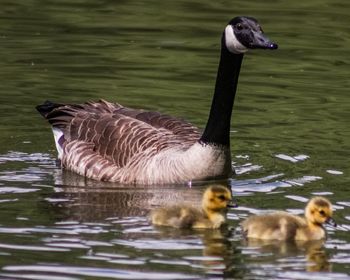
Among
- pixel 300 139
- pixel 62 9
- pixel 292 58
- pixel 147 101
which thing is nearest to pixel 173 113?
pixel 147 101

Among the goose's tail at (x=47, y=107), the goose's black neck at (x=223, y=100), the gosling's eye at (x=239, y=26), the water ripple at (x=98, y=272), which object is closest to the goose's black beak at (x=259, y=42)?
the gosling's eye at (x=239, y=26)

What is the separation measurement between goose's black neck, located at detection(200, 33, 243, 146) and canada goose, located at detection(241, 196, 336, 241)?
8.55ft

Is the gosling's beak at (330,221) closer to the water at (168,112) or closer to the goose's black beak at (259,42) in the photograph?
the water at (168,112)

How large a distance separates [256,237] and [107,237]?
1283 millimetres

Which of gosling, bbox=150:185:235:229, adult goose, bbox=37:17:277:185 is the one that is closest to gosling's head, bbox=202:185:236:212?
gosling, bbox=150:185:235:229

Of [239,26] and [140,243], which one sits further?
[239,26]

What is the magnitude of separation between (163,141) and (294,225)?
2.90 metres

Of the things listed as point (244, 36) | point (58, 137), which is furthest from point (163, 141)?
point (58, 137)

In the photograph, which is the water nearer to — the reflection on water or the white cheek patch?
the reflection on water

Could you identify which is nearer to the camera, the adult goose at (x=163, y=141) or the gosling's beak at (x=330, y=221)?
the gosling's beak at (x=330, y=221)

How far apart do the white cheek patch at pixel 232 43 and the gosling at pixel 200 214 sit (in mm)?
2384

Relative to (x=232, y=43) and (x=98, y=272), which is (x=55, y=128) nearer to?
(x=232, y=43)

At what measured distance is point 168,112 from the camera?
16.6 metres

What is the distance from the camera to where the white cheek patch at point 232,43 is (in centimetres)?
1337
